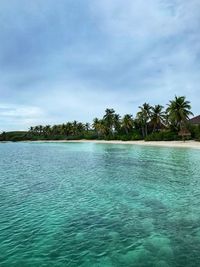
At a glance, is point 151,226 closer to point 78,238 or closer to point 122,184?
point 78,238

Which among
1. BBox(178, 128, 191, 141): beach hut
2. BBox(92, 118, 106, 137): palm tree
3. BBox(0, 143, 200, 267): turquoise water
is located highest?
BBox(92, 118, 106, 137): palm tree

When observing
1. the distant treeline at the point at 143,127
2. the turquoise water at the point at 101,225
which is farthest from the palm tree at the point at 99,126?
the turquoise water at the point at 101,225

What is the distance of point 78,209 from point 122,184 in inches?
224

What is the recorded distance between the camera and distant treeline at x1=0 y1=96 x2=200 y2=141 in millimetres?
57066

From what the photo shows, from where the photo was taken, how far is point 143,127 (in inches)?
3150

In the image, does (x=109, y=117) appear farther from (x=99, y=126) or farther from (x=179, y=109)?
(x=179, y=109)

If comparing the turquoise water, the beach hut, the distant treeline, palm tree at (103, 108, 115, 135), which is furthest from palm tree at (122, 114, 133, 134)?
the turquoise water

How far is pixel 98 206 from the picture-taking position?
36.2ft

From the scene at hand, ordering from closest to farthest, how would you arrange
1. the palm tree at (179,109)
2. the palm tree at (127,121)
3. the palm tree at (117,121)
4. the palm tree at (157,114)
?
1. the palm tree at (179,109)
2. the palm tree at (157,114)
3. the palm tree at (127,121)
4. the palm tree at (117,121)

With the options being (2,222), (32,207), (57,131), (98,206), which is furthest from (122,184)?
(57,131)

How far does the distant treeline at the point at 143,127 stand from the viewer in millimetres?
57066

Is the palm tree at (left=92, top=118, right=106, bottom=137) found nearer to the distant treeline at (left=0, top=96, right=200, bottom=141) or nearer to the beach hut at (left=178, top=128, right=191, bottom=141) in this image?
the distant treeline at (left=0, top=96, right=200, bottom=141)

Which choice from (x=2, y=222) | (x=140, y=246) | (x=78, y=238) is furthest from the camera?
(x=2, y=222)

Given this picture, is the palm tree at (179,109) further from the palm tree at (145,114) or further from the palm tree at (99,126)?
the palm tree at (99,126)
